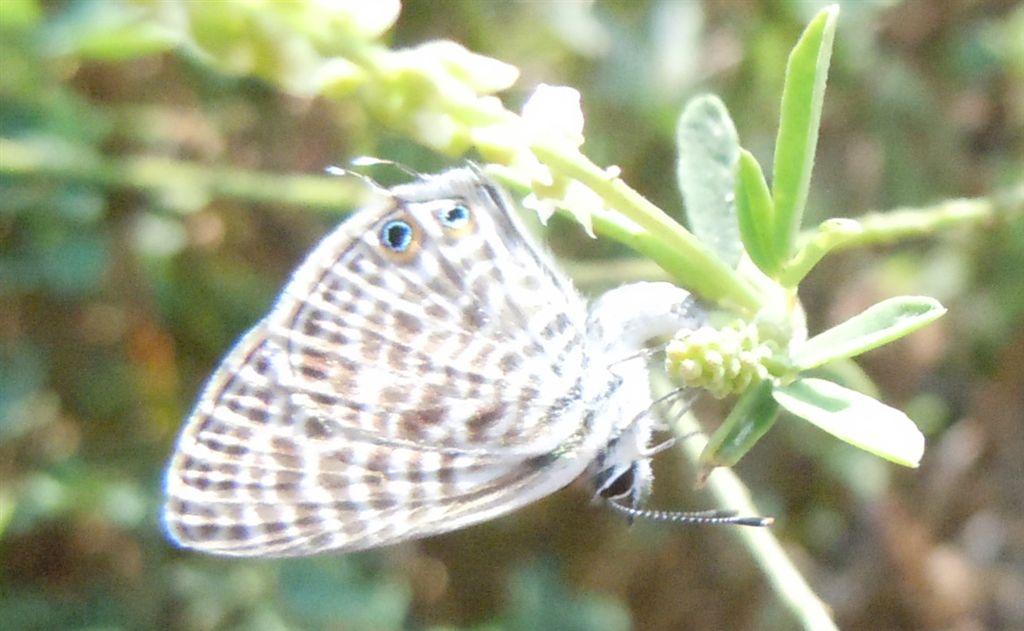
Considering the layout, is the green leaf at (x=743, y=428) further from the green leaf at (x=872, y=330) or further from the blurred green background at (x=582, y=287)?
the blurred green background at (x=582, y=287)

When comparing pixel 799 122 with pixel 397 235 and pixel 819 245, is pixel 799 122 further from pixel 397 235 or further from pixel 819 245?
pixel 397 235

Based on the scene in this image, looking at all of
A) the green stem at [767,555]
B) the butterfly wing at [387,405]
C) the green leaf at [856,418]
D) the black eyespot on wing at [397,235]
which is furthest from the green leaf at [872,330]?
the black eyespot on wing at [397,235]

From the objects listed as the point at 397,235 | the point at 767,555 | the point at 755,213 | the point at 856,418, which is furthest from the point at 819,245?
the point at 397,235

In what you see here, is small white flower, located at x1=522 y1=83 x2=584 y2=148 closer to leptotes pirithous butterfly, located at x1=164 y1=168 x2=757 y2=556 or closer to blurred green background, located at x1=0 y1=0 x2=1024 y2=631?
leptotes pirithous butterfly, located at x1=164 y1=168 x2=757 y2=556

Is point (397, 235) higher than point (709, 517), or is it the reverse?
point (397, 235)

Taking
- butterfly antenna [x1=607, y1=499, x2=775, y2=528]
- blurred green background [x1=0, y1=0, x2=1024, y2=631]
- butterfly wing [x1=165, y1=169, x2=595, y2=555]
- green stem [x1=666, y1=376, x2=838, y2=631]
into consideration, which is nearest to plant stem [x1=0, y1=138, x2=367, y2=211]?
blurred green background [x1=0, y1=0, x2=1024, y2=631]

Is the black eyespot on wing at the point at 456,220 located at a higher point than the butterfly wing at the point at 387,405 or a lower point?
higher

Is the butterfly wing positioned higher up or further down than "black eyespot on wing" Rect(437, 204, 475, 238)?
further down
